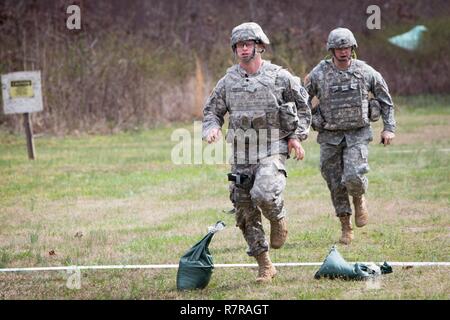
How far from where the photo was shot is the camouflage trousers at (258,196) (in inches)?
350

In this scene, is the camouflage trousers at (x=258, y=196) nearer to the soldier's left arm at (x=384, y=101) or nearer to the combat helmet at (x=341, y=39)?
the combat helmet at (x=341, y=39)

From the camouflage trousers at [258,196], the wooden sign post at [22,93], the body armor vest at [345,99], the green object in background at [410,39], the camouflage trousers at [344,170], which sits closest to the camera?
the camouflage trousers at [258,196]

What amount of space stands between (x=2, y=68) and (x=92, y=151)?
593 centimetres

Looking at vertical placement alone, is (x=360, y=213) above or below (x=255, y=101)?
below

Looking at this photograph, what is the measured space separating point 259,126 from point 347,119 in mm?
2242

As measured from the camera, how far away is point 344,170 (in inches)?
440

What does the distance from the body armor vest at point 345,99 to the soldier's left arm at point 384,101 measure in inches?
4.8

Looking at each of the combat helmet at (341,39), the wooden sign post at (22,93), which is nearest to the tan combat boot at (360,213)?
the combat helmet at (341,39)

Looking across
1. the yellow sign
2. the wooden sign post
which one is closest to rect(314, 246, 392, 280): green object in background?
the wooden sign post

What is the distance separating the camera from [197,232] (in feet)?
41.2

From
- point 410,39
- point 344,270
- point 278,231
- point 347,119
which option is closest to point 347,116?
point 347,119

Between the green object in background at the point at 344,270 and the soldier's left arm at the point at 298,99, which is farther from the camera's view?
the soldier's left arm at the point at 298,99

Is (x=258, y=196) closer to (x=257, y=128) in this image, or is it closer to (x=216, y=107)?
(x=257, y=128)
